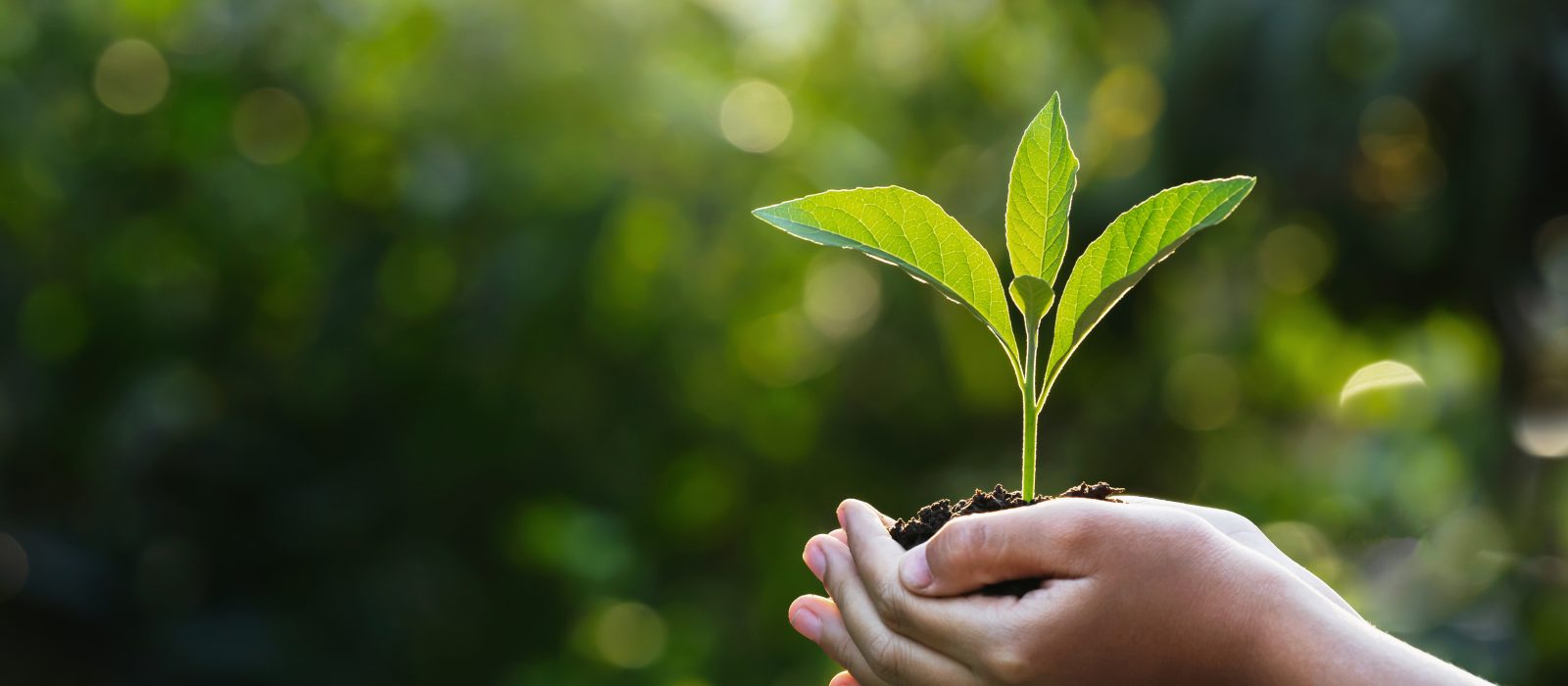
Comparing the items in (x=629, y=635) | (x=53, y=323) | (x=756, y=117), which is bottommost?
(x=629, y=635)

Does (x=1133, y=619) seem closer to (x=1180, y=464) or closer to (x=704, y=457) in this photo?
(x=1180, y=464)

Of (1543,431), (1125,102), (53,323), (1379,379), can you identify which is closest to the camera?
(1543,431)

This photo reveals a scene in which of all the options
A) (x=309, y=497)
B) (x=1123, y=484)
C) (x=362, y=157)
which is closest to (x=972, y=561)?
(x=1123, y=484)

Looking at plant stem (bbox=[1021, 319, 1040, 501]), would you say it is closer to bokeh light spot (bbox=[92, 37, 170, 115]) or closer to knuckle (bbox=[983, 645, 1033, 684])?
knuckle (bbox=[983, 645, 1033, 684])

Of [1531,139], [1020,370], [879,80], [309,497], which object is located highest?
[879,80]

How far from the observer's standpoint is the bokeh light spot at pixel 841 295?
322 cm

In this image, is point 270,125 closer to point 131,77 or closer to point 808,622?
point 131,77

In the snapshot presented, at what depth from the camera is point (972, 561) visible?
0.69 m

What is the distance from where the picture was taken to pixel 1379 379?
9.82 ft

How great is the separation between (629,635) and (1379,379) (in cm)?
206

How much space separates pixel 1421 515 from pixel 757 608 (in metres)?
1.67

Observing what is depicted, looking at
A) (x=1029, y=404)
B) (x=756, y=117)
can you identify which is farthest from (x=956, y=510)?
(x=756, y=117)

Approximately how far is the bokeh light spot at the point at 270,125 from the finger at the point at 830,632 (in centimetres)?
284

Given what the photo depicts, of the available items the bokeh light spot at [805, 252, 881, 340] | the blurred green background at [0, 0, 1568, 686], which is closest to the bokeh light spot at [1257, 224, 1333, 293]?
the blurred green background at [0, 0, 1568, 686]
